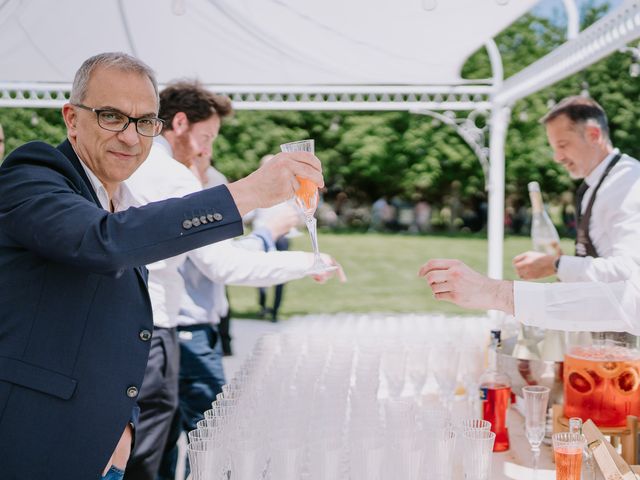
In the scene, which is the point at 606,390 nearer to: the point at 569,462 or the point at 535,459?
the point at 535,459

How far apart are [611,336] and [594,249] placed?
1179 millimetres

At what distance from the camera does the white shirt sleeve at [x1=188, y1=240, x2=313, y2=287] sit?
8.65 ft

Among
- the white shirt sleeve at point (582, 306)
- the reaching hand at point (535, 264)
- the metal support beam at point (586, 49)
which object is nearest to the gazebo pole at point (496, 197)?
the metal support beam at point (586, 49)

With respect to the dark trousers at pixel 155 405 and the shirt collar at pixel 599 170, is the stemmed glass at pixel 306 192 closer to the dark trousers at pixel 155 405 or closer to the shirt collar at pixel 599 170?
the dark trousers at pixel 155 405

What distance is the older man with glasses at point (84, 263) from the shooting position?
1231mm

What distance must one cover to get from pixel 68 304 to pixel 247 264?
132cm

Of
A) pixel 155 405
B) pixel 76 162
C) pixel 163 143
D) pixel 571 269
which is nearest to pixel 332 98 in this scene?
pixel 163 143

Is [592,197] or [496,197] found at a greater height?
[496,197]

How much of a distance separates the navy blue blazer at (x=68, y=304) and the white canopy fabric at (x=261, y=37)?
229 centimetres

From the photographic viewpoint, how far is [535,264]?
9.95 ft

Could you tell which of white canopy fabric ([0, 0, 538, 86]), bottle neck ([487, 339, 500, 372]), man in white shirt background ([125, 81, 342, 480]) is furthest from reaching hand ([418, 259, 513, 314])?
white canopy fabric ([0, 0, 538, 86])

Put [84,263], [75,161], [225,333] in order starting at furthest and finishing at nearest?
[225,333]
[75,161]
[84,263]

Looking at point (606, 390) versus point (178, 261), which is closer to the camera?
point (606, 390)

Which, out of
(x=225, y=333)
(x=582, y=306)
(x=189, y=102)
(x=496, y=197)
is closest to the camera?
(x=582, y=306)
